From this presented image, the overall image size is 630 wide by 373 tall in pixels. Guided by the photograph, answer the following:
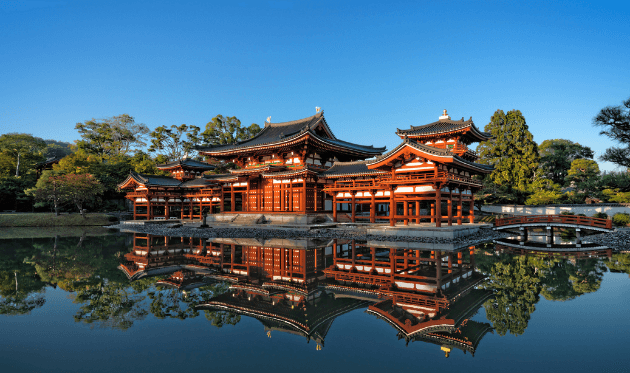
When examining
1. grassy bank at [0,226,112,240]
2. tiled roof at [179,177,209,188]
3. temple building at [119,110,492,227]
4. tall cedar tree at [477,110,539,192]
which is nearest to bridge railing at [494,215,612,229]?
temple building at [119,110,492,227]

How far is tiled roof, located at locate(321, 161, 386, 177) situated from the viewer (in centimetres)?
2520

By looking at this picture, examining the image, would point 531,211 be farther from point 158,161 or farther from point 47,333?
point 158,161

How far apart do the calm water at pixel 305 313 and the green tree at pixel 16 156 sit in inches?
1674

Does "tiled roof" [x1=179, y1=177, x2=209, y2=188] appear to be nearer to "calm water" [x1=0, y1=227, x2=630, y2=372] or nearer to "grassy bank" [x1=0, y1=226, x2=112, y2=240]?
"grassy bank" [x1=0, y1=226, x2=112, y2=240]

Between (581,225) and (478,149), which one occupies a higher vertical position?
(478,149)

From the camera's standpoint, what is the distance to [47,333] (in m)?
6.20

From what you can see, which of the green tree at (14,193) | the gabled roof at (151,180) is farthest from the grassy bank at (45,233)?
the green tree at (14,193)

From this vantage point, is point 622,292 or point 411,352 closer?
point 411,352

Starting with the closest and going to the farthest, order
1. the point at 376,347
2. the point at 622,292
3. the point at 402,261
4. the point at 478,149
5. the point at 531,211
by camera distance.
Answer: the point at 376,347
the point at 622,292
the point at 402,261
the point at 531,211
the point at 478,149

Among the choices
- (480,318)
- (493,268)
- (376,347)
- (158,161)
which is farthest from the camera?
(158,161)

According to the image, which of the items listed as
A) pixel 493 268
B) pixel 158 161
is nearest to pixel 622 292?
pixel 493 268

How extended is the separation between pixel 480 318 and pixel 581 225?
20.0m

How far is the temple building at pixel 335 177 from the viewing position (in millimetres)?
21281

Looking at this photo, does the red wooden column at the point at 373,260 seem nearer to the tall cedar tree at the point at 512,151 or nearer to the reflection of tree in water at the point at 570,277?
the reflection of tree in water at the point at 570,277
